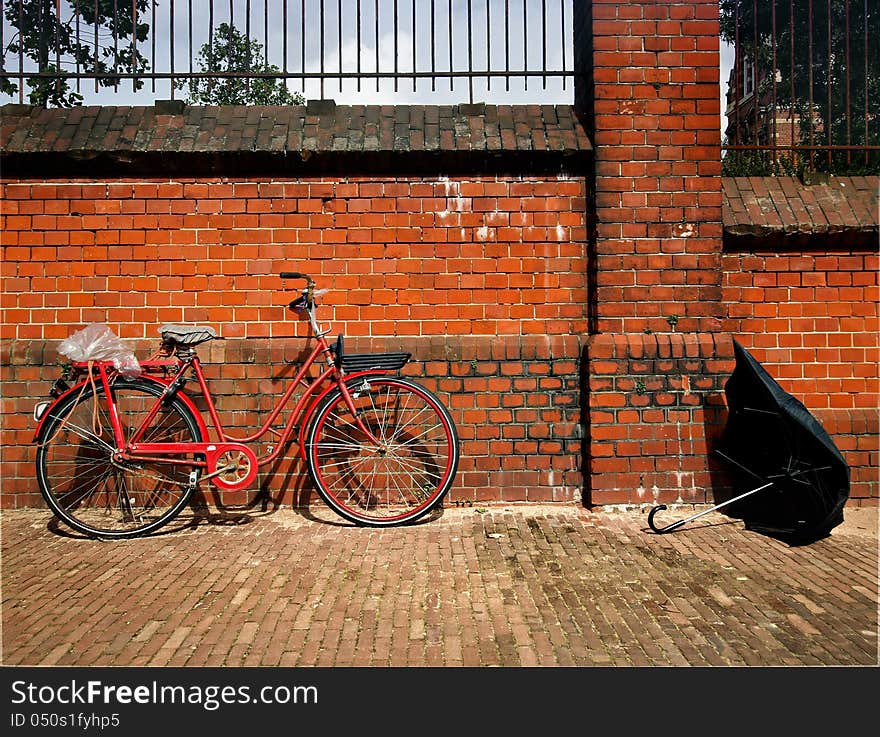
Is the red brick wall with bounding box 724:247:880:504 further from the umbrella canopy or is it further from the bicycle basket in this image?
the bicycle basket

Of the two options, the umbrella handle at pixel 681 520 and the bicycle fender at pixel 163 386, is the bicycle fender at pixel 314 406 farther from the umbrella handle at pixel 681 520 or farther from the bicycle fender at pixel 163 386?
the umbrella handle at pixel 681 520

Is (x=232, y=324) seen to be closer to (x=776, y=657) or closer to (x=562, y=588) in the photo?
(x=562, y=588)

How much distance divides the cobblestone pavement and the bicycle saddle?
1171 mm

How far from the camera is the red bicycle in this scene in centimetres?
417

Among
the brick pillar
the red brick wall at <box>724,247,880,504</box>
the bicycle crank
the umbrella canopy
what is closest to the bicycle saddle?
the bicycle crank

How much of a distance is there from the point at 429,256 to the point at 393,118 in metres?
1.03

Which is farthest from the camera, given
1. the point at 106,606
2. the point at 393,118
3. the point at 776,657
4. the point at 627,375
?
the point at 393,118

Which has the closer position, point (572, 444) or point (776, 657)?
point (776, 657)

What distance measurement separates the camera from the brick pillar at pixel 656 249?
4.43 meters

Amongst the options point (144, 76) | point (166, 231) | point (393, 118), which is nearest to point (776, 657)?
point (393, 118)

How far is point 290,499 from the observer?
15.0ft

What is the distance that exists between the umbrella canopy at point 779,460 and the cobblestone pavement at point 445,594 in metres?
0.21

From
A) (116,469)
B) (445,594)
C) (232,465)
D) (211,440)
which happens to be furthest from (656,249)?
(116,469)

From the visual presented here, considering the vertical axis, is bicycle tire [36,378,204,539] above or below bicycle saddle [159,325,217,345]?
below
